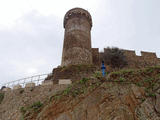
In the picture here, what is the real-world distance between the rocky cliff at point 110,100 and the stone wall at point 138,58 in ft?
25.7

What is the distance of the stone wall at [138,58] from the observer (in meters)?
15.9

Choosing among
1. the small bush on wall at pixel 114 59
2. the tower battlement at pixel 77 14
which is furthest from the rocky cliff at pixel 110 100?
the tower battlement at pixel 77 14

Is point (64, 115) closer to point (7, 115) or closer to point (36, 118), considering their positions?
point (36, 118)

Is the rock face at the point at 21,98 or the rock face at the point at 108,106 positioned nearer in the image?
the rock face at the point at 108,106

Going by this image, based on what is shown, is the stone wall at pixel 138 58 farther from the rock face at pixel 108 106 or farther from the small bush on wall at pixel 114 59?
the rock face at pixel 108 106

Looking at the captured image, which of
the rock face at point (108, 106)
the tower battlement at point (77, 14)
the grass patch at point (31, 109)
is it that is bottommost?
the grass patch at point (31, 109)

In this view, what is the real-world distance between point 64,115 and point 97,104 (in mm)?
1759

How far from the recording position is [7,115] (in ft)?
31.0

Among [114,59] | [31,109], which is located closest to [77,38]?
[114,59]

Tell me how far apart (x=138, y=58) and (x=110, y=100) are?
41.4 ft

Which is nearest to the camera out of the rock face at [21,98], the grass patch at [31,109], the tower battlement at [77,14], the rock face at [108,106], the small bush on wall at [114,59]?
the rock face at [108,106]

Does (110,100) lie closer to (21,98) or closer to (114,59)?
(21,98)

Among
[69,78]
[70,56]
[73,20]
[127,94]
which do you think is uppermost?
[73,20]

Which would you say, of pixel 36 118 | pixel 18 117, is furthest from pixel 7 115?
pixel 36 118
